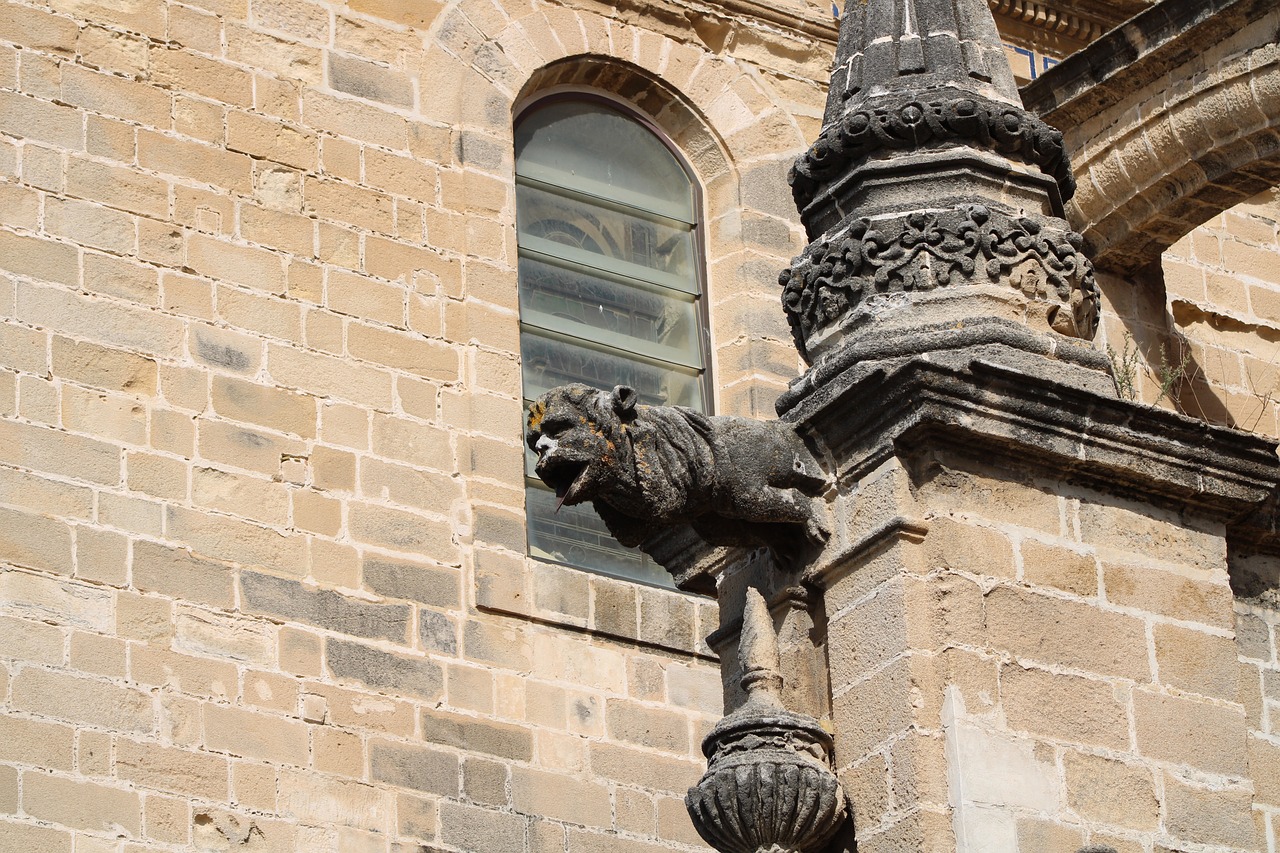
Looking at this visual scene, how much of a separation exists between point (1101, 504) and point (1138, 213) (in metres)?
5.01

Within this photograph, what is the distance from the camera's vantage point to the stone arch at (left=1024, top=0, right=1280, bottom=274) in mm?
10328

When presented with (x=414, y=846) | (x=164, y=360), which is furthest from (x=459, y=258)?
(x=414, y=846)

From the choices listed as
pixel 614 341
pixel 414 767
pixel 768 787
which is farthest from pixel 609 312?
pixel 768 787

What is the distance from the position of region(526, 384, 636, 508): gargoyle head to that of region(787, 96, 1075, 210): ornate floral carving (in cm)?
90

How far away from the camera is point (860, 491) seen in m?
6.11

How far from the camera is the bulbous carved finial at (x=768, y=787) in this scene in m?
5.82

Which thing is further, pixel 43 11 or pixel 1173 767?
Result: pixel 43 11

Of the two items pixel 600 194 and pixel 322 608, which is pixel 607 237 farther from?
pixel 322 608

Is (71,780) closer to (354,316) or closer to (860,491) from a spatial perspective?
(354,316)

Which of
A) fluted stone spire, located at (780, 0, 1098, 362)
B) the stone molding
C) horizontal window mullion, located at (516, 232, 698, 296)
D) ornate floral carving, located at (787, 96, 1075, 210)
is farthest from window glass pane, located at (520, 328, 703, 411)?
ornate floral carving, located at (787, 96, 1075, 210)

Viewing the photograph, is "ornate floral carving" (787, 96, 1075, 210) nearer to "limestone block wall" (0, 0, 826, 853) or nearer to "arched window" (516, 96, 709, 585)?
"limestone block wall" (0, 0, 826, 853)

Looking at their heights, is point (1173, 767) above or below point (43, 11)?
below

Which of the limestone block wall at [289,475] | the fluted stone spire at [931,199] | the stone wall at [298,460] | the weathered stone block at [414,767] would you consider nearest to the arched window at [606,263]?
the stone wall at [298,460]

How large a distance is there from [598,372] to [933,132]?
4.40 meters
